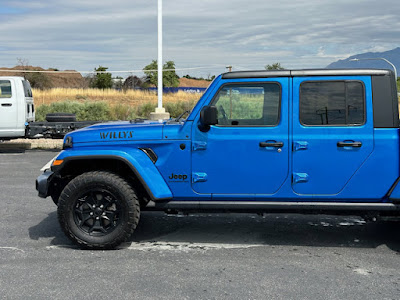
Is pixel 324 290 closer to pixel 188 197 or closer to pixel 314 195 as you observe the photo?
pixel 314 195

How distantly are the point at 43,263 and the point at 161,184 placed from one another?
1.44 metres

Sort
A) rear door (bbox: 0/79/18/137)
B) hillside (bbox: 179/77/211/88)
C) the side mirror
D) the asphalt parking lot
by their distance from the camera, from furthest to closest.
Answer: hillside (bbox: 179/77/211/88), rear door (bbox: 0/79/18/137), the side mirror, the asphalt parking lot

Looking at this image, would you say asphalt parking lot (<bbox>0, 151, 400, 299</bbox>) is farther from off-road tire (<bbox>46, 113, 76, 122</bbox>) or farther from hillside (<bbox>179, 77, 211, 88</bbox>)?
hillside (<bbox>179, 77, 211, 88</bbox>)

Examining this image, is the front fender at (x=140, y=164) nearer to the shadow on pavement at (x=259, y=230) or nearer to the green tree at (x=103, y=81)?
the shadow on pavement at (x=259, y=230)

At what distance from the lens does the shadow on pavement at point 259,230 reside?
580cm

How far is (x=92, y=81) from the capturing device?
50.9m

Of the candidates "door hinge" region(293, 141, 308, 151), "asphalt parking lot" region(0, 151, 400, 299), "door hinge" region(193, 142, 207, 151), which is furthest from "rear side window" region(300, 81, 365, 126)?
"asphalt parking lot" region(0, 151, 400, 299)

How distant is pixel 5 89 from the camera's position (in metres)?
14.1

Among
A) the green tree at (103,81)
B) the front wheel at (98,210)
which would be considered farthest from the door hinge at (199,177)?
the green tree at (103,81)

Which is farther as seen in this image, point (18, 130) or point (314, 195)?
point (18, 130)

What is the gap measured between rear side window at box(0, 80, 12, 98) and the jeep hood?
31.5ft

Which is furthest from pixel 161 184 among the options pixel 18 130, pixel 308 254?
pixel 18 130

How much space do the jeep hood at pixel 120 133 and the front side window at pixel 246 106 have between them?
712 mm

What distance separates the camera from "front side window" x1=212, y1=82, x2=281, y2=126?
5.27 metres
